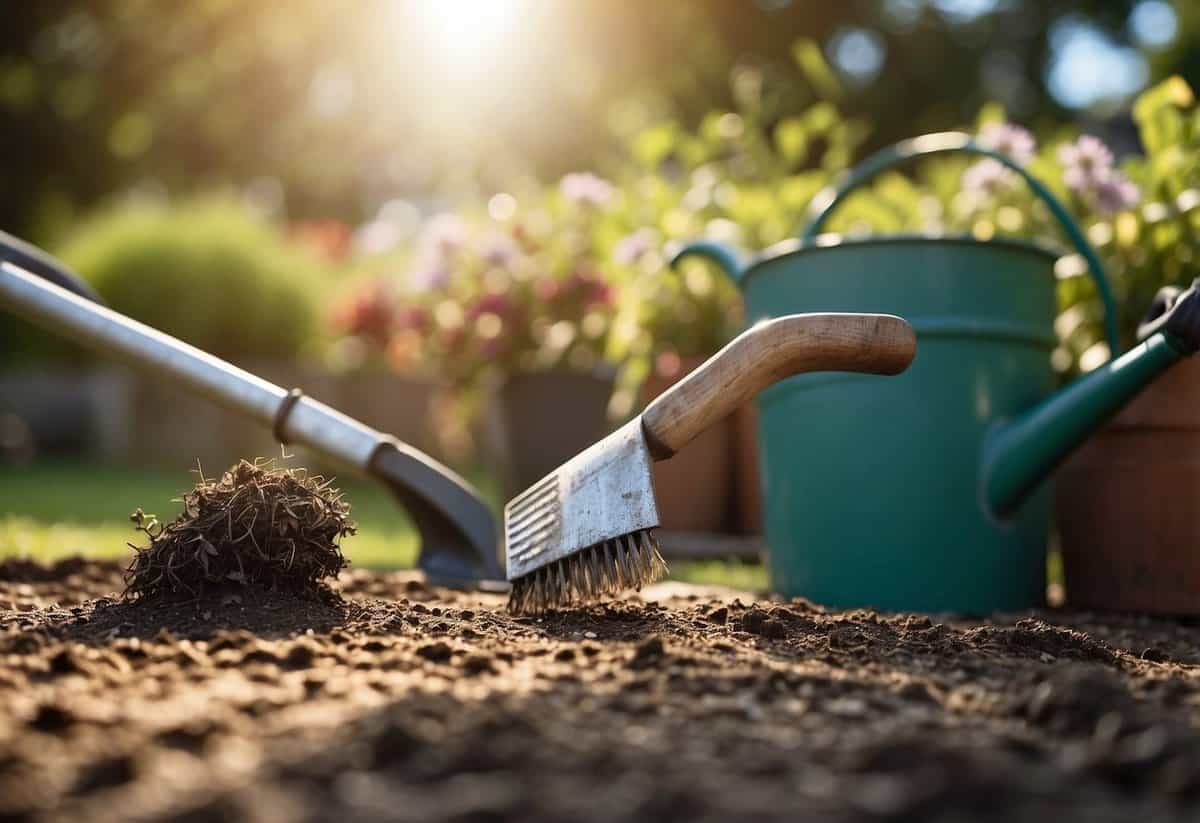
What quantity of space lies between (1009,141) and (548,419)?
1.66 m

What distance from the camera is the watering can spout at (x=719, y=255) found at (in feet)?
8.24

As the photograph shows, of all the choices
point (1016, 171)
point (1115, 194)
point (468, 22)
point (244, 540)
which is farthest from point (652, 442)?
point (468, 22)

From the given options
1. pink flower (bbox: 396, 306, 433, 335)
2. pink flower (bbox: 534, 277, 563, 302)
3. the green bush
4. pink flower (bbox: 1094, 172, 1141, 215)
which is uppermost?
the green bush

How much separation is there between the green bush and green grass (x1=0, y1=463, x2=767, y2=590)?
1.02 metres

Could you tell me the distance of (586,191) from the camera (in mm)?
4070

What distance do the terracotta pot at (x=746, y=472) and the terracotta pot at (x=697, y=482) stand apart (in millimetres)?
34

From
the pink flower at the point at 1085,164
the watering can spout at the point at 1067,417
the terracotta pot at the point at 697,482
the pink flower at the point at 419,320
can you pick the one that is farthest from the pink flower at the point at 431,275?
the watering can spout at the point at 1067,417

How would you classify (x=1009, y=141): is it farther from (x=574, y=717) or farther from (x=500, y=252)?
(x=574, y=717)

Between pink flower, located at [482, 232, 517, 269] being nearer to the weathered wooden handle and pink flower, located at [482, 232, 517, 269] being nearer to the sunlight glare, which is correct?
the weathered wooden handle

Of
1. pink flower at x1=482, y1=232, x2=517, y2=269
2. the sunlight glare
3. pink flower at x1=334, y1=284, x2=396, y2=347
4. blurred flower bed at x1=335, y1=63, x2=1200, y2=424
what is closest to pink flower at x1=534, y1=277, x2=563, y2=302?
blurred flower bed at x1=335, y1=63, x2=1200, y2=424

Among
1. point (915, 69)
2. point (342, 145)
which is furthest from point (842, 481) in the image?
point (342, 145)

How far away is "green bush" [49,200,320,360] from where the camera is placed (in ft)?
22.6

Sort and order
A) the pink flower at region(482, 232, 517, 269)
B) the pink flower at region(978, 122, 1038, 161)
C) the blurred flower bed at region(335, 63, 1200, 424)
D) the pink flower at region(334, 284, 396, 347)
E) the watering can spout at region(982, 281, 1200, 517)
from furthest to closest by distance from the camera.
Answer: the pink flower at region(334, 284, 396, 347), the pink flower at region(482, 232, 517, 269), the pink flower at region(978, 122, 1038, 161), the blurred flower bed at region(335, 63, 1200, 424), the watering can spout at region(982, 281, 1200, 517)

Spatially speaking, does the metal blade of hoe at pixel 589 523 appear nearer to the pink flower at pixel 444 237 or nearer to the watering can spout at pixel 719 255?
the watering can spout at pixel 719 255
